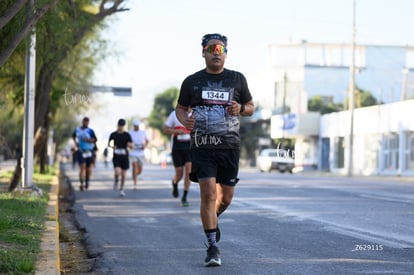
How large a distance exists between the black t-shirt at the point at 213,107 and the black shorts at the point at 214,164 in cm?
6

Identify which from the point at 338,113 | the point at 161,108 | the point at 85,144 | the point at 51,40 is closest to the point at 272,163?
the point at 338,113

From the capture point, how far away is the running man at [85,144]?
2034 cm

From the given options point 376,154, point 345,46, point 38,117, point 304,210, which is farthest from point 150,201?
point 345,46

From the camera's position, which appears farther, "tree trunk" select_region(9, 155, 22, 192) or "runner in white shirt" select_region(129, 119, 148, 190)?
"runner in white shirt" select_region(129, 119, 148, 190)

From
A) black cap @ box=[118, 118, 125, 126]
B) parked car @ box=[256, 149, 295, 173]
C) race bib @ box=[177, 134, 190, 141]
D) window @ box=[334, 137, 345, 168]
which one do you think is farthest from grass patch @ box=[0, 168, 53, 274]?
window @ box=[334, 137, 345, 168]

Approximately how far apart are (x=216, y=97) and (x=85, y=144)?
1353 cm

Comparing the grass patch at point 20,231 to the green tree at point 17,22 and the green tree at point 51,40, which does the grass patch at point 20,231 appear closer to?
the green tree at point 17,22

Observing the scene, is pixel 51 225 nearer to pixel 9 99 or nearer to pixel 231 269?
pixel 231 269

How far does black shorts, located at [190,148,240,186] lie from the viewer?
751cm

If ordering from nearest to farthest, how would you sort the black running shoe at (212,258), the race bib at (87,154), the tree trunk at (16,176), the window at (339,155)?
the black running shoe at (212,258)
the tree trunk at (16,176)
the race bib at (87,154)
the window at (339,155)

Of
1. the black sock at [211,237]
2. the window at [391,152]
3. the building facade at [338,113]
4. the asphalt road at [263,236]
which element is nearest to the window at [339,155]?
the building facade at [338,113]

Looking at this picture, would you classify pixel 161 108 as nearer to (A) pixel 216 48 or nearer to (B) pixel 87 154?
(B) pixel 87 154

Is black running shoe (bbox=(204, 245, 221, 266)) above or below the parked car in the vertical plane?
below

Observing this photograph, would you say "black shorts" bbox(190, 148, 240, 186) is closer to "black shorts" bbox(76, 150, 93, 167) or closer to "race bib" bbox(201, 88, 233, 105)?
"race bib" bbox(201, 88, 233, 105)
